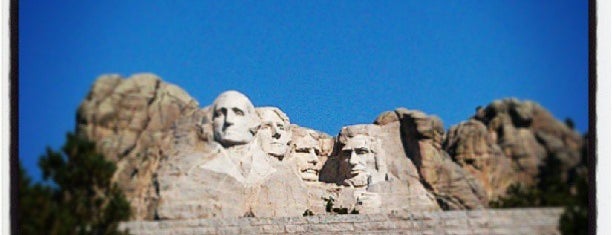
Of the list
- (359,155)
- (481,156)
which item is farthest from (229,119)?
(481,156)

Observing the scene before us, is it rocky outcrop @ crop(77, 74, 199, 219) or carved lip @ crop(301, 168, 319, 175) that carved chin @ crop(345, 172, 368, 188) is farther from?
rocky outcrop @ crop(77, 74, 199, 219)

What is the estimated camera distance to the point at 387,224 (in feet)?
39.0

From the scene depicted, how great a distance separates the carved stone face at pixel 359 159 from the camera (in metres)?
13.0

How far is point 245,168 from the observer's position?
40.5 ft

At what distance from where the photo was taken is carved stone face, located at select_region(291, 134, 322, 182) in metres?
13.1

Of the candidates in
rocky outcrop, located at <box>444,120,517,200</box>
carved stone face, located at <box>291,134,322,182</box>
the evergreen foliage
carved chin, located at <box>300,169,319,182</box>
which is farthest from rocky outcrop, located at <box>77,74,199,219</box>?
the evergreen foliage

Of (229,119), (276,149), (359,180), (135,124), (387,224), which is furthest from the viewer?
(359,180)

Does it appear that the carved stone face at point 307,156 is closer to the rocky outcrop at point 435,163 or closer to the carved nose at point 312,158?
the carved nose at point 312,158

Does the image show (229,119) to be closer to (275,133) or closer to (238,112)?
(238,112)

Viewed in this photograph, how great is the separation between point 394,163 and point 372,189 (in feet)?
1.06

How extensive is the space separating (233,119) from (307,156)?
1.34 m

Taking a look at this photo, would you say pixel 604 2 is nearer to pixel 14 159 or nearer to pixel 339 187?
pixel 339 187

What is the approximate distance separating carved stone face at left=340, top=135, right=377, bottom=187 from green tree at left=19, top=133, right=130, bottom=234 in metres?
2.90

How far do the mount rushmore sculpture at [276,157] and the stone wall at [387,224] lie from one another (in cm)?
12
